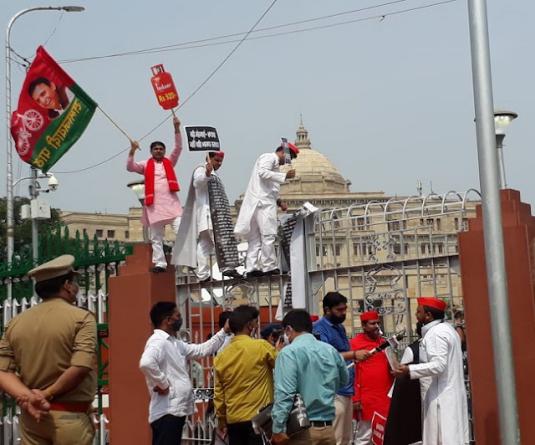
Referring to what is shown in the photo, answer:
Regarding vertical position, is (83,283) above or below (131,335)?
above

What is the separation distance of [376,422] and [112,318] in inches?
111

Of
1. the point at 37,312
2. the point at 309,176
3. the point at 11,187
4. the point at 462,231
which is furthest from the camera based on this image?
the point at 309,176

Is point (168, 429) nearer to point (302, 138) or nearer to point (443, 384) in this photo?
point (443, 384)

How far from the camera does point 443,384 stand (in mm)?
7316

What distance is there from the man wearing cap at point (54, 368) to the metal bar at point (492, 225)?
2.67 meters

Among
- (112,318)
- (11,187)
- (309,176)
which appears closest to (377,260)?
(112,318)

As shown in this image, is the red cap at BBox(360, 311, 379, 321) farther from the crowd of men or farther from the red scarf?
the red scarf

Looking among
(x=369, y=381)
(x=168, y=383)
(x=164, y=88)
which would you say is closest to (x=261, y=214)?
(x=164, y=88)

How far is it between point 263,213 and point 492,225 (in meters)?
3.67

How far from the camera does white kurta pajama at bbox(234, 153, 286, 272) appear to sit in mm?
9523

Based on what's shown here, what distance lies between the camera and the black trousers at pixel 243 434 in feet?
22.0

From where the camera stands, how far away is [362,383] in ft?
28.0

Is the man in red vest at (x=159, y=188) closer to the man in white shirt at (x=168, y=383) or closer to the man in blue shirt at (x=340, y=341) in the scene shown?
the man in white shirt at (x=168, y=383)

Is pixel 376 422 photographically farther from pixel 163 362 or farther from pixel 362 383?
pixel 163 362
